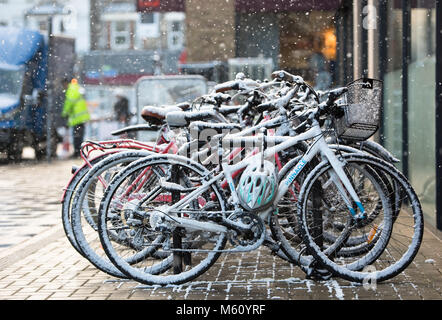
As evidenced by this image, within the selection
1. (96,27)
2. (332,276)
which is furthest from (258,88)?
(96,27)

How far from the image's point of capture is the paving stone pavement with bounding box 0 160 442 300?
5.32 m

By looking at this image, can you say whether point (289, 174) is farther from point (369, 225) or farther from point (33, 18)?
point (33, 18)

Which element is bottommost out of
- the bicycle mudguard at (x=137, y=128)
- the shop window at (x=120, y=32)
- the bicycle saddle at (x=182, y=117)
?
the bicycle mudguard at (x=137, y=128)

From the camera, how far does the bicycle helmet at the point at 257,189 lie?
547cm

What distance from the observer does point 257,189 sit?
5465mm

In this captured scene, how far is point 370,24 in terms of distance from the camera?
12227 millimetres

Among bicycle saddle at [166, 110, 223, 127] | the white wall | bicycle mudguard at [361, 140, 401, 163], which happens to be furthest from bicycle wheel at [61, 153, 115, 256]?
the white wall

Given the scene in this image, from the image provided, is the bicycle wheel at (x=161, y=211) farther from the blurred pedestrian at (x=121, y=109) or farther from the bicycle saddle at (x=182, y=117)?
the blurred pedestrian at (x=121, y=109)

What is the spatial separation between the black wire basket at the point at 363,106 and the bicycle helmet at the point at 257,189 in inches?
23.7

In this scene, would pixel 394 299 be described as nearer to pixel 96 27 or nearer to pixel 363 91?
pixel 363 91

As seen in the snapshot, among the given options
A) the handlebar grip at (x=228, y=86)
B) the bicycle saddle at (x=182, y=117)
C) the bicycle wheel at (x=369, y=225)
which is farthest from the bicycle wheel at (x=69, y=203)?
the bicycle wheel at (x=369, y=225)

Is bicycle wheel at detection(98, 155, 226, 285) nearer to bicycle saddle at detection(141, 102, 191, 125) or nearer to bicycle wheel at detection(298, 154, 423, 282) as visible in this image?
bicycle saddle at detection(141, 102, 191, 125)

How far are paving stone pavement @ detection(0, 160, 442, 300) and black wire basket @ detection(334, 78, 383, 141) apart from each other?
1057mm

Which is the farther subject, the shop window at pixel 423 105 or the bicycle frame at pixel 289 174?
the shop window at pixel 423 105
